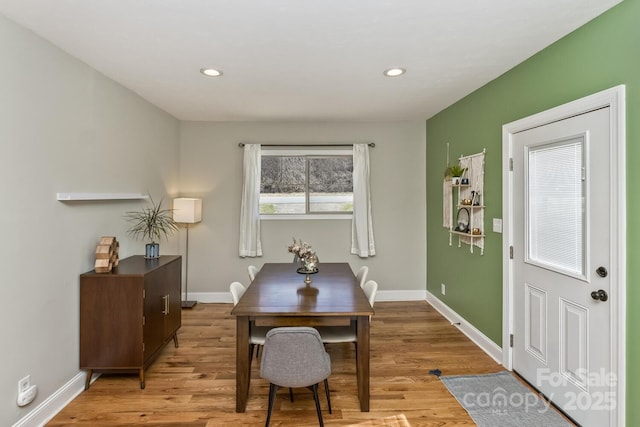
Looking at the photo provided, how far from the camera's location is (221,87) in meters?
3.28

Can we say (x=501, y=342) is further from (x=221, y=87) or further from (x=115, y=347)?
(x=221, y=87)

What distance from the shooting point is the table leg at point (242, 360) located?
2223 millimetres

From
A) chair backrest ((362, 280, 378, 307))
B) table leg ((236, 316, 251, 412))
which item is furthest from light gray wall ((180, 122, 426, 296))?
table leg ((236, 316, 251, 412))

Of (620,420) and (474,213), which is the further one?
(474,213)

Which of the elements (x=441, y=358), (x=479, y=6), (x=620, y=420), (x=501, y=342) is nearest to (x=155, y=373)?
(x=441, y=358)

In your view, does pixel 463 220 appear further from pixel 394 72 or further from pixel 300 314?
pixel 300 314

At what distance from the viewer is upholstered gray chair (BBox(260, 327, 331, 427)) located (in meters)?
1.91

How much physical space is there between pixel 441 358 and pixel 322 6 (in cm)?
300

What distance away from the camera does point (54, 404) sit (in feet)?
7.61

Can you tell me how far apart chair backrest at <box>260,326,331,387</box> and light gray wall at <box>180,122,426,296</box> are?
2.88 metres

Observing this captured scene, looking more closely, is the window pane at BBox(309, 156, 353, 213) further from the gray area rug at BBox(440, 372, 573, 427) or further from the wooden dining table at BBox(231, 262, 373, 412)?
the gray area rug at BBox(440, 372, 573, 427)

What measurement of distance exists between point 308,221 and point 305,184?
536 mm

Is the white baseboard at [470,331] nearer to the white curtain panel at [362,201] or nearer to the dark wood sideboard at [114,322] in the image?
the white curtain panel at [362,201]

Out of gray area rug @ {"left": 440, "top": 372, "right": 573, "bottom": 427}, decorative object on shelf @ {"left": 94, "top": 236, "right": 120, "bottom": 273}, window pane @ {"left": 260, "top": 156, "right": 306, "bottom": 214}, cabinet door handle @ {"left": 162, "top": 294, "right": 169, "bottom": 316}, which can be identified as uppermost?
window pane @ {"left": 260, "top": 156, "right": 306, "bottom": 214}
